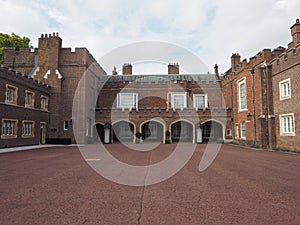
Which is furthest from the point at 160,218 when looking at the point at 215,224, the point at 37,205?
the point at 37,205

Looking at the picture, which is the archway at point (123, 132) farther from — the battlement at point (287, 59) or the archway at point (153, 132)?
the battlement at point (287, 59)

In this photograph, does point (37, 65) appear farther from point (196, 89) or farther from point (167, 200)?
point (167, 200)

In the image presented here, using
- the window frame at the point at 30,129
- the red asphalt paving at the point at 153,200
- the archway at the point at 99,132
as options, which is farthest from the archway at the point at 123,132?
the red asphalt paving at the point at 153,200

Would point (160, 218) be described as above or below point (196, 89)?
below

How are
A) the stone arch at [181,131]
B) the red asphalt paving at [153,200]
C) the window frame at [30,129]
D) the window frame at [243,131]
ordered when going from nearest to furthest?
the red asphalt paving at [153,200]
the window frame at [30,129]
the window frame at [243,131]
the stone arch at [181,131]

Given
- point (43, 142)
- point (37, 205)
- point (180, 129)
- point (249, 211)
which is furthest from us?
point (180, 129)

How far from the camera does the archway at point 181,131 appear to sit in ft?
82.1

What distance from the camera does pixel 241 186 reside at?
5.63 metres

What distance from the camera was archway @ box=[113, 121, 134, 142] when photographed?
25.1m

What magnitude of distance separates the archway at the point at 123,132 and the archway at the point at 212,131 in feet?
25.3

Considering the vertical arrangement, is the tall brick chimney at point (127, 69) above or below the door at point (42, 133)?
above

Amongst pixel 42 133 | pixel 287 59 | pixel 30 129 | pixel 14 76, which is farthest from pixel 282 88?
pixel 42 133

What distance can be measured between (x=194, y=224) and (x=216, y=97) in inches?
951

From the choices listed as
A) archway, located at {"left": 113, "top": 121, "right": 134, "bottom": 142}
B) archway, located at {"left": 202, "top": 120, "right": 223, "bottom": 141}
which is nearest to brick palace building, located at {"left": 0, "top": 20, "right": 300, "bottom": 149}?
archway, located at {"left": 113, "top": 121, "right": 134, "bottom": 142}
